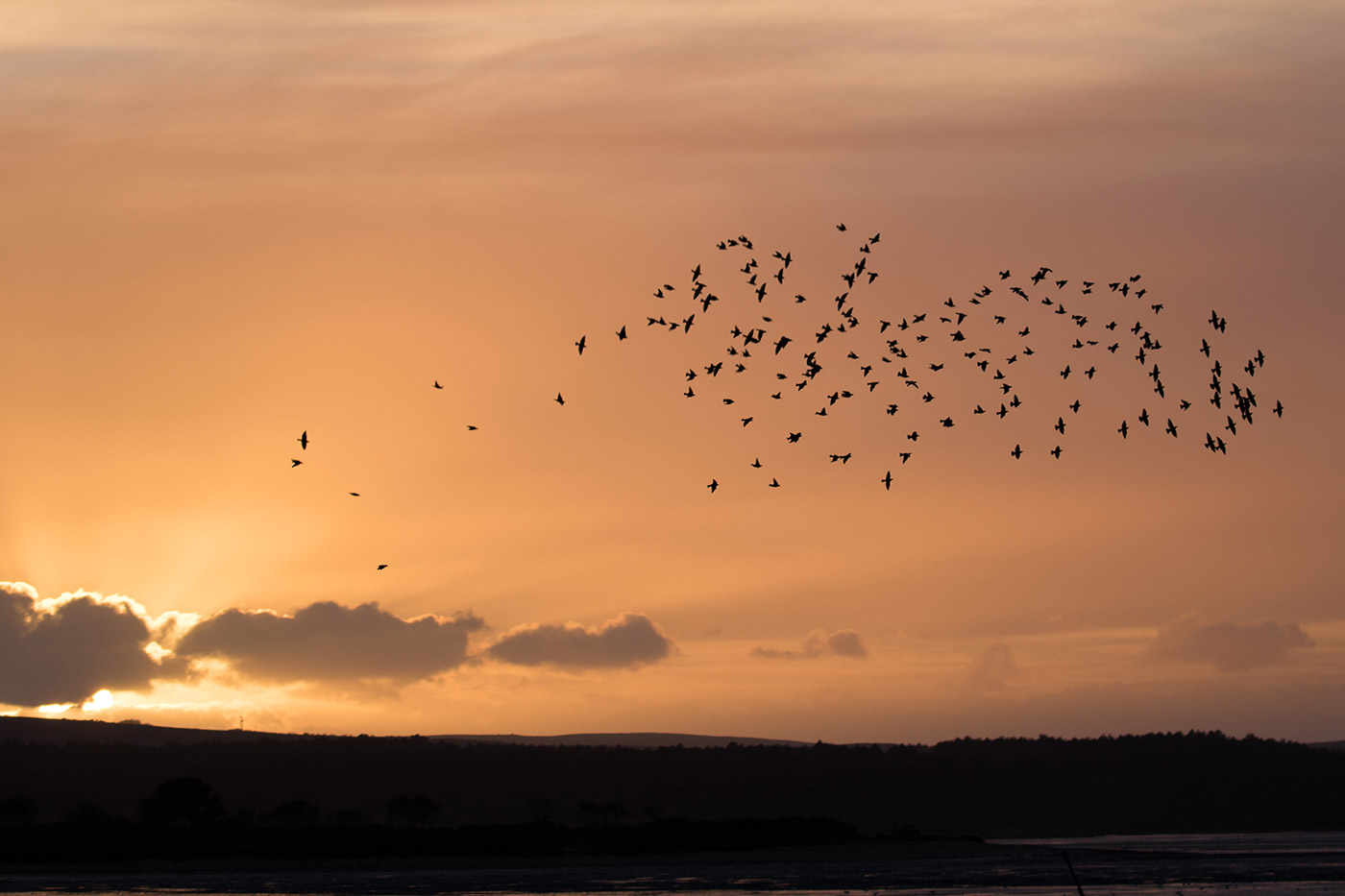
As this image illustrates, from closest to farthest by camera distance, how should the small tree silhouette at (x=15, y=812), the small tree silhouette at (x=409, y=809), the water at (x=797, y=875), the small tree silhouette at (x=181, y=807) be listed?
the water at (x=797, y=875) < the small tree silhouette at (x=181, y=807) < the small tree silhouette at (x=15, y=812) < the small tree silhouette at (x=409, y=809)

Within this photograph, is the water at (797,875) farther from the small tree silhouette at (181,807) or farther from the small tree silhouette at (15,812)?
the small tree silhouette at (15,812)

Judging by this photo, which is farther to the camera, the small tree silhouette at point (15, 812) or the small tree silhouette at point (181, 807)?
the small tree silhouette at point (15, 812)

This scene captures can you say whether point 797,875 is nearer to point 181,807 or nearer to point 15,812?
point 181,807

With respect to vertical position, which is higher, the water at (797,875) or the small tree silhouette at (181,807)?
the small tree silhouette at (181,807)

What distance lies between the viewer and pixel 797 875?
11056 cm

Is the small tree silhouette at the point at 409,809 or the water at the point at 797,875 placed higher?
the small tree silhouette at the point at 409,809

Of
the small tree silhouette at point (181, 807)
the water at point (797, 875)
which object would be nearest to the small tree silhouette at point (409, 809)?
the small tree silhouette at point (181, 807)

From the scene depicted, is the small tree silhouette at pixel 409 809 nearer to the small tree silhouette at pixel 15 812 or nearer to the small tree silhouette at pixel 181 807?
the small tree silhouette at pixel 181 807

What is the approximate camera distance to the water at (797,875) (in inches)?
3691

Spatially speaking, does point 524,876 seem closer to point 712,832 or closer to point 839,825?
point 712,832

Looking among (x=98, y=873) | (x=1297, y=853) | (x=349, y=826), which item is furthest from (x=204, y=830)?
(x=1297, y=853)

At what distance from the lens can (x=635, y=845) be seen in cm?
14975

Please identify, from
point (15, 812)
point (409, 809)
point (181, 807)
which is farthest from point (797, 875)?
point (15, 812)

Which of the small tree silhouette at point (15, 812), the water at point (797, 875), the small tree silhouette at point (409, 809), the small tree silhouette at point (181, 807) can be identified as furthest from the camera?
the small tree silhouette at point (409, 809)
